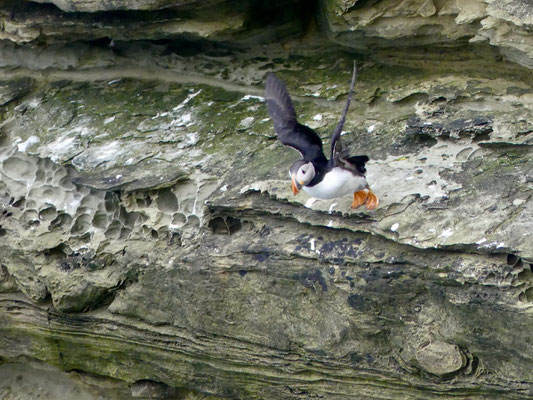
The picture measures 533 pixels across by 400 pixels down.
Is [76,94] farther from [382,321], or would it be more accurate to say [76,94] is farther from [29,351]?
[382,321]

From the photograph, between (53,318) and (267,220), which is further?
(53,318)

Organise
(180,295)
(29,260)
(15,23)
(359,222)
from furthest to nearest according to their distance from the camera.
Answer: (15,23) < (29,260) < (180,295) < (359,222)

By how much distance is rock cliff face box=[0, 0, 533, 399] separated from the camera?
20.7 feet

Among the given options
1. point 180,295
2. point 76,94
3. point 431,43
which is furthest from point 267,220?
point 76,94

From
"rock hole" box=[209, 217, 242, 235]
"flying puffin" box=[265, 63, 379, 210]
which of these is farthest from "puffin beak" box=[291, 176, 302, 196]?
"rock hole" box=[209, 217, 242, 235]

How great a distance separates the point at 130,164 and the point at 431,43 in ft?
9.13

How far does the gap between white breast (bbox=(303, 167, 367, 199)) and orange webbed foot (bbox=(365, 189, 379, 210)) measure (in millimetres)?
183

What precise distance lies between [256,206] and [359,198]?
2.90 feet

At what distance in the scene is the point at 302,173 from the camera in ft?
19.9

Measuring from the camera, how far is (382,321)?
21.8 ft

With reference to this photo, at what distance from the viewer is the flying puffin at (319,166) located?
6109 mm

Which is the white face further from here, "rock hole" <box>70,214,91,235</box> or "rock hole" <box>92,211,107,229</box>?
"rock hole" <box>70,214,91,235</box>

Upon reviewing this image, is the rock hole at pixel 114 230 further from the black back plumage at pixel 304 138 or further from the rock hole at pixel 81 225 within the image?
the black back plumage at pixel 304 138

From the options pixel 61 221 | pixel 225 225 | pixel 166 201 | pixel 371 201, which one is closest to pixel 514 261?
pixel 371 201
